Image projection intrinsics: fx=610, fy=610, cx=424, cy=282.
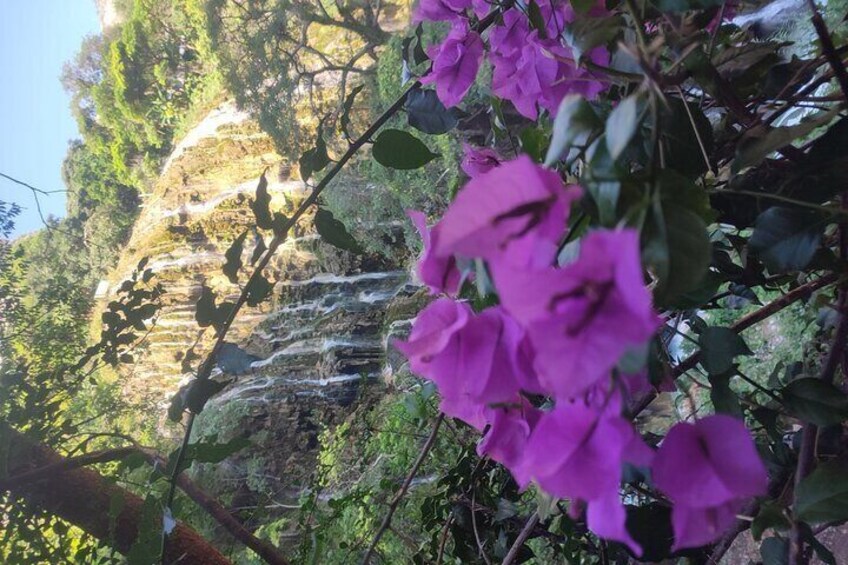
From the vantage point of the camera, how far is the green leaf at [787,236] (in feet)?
0.74

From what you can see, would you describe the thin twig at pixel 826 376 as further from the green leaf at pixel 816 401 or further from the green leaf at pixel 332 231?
the green leaf at pixel 332 231

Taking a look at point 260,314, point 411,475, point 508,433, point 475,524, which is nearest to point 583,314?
point 508,433

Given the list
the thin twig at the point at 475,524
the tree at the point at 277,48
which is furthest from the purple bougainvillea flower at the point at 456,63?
the tree at the point at 277,48

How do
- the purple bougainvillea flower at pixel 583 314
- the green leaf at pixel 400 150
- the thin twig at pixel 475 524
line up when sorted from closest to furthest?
the purple bougainvillea flower at pixel 583 314, the green leaf at pixel 400 150, the thin twig at pixel 475 524

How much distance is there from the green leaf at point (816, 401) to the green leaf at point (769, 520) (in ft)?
0.14

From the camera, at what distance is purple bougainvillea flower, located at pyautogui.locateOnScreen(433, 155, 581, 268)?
113 mm

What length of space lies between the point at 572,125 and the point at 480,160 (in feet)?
0.50

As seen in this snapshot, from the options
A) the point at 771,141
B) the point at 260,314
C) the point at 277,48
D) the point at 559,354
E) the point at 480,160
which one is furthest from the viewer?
the point at 260,314

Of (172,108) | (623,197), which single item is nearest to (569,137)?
(623,197)

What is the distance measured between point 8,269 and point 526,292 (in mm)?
1959

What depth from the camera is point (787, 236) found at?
0.23 meters

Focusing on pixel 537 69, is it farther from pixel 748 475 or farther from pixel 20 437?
pixel 20 437

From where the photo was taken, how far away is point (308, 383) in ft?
12.3

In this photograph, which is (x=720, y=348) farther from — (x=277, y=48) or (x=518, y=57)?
(x=277, y=48)
